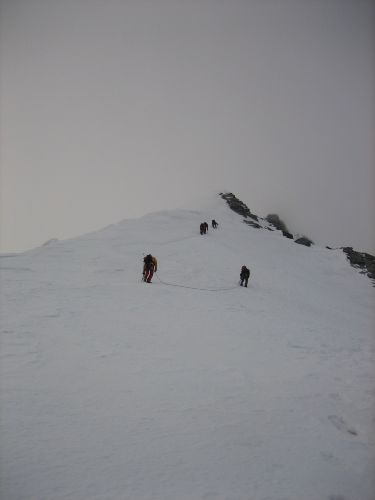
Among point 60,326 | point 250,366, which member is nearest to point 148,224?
point 60,326

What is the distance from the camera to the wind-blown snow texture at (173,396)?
14.2 feet

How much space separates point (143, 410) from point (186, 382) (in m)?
1.45

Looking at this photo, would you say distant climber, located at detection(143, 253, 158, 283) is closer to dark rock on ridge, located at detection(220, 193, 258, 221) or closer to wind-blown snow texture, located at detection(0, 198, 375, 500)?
wind-blown snow texture, located at detection(0, 198, 375, 500)

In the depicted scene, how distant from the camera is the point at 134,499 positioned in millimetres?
3928

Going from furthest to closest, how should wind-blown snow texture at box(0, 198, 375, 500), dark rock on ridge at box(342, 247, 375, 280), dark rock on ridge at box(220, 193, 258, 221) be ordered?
dark rock on ridge at box(220, 193, 258, 221)
dark rock on ridge at box(342, 247, 375, 280)
wind-blown snow texture at box(0, 198, 375, 500)

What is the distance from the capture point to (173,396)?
6.32 metres

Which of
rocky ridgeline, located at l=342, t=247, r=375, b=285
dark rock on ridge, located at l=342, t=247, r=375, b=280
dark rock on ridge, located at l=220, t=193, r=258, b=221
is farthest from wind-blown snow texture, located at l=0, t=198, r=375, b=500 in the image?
dark rock on ridge, located at l=220, t=193, r=258, b=221

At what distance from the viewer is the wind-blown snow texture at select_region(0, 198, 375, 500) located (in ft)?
14.2

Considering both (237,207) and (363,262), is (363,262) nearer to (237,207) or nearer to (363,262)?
→ (363,262)

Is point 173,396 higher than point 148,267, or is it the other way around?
point 148,267

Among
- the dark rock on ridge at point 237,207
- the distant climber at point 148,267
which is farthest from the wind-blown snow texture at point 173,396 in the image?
the dark rock on ridge at point 237,207

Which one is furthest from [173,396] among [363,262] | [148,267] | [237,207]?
[237,207]

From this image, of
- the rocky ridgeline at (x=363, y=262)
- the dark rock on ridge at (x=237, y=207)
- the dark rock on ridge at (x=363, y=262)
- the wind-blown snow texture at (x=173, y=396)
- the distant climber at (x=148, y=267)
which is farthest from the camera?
the dark rock on ridge at (x=237, y=207)

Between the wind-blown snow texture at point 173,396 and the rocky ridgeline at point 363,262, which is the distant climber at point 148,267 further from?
the rocky ridgeline at point 363,262
